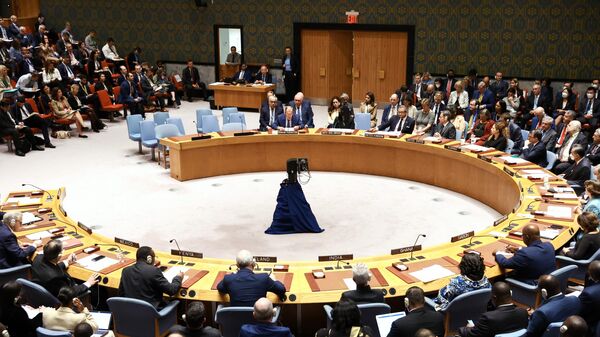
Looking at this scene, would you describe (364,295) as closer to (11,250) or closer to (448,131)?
(11,250)

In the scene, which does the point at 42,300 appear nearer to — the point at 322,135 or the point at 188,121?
the point at 322,135

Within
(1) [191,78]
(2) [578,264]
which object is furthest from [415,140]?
(1) [191,78]

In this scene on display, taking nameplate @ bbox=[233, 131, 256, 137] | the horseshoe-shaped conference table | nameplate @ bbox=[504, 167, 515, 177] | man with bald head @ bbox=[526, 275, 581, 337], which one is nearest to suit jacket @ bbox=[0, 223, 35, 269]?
the horseshoe-shaped conference table

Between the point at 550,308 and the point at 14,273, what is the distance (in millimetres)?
5276

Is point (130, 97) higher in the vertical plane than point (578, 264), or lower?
higher

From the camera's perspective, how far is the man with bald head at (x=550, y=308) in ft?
16.8

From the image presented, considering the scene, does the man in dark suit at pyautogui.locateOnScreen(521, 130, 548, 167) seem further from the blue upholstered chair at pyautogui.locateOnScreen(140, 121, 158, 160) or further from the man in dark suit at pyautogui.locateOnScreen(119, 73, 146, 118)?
the man in dark suit at pyautogui.locateOnScreen(119, 73, 146, 118)

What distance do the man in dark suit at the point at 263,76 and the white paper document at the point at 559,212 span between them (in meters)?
12.8

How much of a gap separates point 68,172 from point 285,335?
9453 millimetres

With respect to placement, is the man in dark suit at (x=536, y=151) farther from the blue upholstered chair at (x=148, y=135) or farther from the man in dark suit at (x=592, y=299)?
the blue upholstered chair at (x=148, y=135)

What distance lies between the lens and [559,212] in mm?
8328

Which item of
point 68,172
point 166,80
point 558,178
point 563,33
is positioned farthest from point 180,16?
point 558,178

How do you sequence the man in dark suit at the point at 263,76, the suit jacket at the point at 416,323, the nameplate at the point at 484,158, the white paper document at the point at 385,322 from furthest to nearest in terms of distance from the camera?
1. the man in dark suit at the point at 263,76
2. the nameplate at the point at 484,158
3. the white paper document at the point at 385,322
4. the suit jacket at the point at 416,323

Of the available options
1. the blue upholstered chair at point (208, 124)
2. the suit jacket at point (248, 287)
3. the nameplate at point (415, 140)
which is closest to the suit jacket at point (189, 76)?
the blue upholstered chair at point (208, 124)
